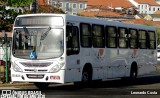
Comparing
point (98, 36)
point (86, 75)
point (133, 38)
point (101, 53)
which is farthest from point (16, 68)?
point (133, 38)

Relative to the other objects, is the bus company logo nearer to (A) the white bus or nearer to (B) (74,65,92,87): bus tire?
(A) the white bus

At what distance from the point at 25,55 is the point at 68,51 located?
159cm

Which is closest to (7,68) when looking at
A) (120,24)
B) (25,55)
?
(25,55)

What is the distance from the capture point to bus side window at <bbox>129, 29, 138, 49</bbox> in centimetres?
2772

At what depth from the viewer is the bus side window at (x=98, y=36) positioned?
2401cm

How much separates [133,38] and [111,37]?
8.93 ft

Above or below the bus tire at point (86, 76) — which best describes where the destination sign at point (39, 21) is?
above

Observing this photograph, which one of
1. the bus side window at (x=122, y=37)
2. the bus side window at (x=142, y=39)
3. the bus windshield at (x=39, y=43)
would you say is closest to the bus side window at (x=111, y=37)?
the bus side window at (x=122, y=37)

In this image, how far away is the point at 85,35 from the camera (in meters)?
23.2

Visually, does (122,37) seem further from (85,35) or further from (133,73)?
(85,35)

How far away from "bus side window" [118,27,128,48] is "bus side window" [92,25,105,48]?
1855mm

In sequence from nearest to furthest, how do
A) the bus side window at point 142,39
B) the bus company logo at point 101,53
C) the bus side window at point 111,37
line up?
the bus company logo at point 101,53 < the bus side window at point 111,37 < the bus side window at point 142,39

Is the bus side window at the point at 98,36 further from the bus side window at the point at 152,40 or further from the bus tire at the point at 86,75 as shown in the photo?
the bus side window at the point at 152,40

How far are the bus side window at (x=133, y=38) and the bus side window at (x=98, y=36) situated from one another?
321 cm
